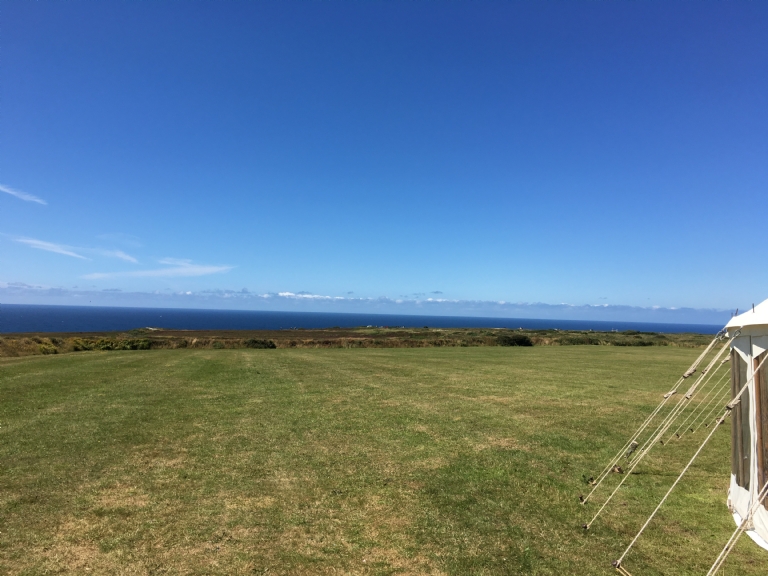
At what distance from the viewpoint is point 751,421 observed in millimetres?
6285

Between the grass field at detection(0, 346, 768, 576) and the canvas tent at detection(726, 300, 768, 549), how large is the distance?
354 millimetres

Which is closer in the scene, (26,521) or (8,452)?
(26,521)

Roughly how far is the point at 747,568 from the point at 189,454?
9.22 m

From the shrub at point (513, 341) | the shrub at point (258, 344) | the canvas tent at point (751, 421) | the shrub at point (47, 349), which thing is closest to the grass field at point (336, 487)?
the canvas tent at point (751, 421)

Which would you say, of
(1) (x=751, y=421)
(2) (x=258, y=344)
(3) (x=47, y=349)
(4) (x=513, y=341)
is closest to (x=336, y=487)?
(1) (x=751, y=421)

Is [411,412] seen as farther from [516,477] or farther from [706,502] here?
[706,502]

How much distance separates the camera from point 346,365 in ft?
86.5

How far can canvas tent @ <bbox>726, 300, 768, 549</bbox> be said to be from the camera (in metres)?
5.95

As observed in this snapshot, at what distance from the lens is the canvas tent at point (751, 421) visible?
5953 millimetres

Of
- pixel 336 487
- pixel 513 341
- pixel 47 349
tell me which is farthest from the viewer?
pixel 513 341

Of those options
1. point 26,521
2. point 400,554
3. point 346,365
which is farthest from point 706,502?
point 346,365

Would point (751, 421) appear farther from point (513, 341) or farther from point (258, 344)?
point (513, 341)

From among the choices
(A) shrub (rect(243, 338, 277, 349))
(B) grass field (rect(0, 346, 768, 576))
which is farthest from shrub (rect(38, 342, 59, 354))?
(B) grass field (rect(0, 346, 768, 576))

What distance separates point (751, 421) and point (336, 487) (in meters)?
6.35
